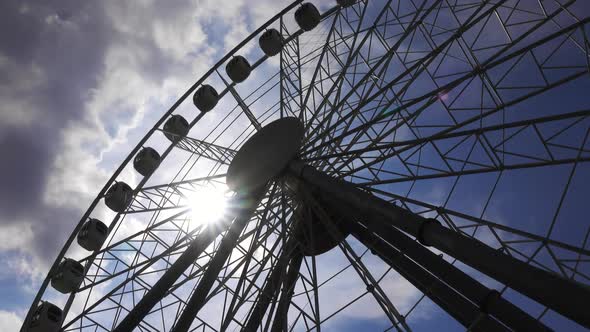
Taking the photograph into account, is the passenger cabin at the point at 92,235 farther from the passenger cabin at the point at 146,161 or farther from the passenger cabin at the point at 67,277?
the passenger cabin at the point at 146,161

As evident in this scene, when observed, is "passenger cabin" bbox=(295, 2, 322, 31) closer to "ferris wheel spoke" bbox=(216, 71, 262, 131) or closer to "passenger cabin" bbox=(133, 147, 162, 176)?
"ferris wheel spoke" bbox=(216, 71, 262, 131)

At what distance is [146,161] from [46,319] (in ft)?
23.0

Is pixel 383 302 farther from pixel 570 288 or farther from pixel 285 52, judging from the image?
pixel 285 52

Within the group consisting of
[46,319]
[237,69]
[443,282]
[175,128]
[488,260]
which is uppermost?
[237,69]

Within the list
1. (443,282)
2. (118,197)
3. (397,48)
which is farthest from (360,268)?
(118,197)

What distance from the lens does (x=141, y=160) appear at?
19.2 meters

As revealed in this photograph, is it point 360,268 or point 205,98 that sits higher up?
point 205,98

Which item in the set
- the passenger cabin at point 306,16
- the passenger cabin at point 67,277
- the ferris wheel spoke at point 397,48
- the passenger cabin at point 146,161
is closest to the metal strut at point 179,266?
the ferris wheel spoke at point 397,48

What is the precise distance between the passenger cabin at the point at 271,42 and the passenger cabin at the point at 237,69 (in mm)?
1090

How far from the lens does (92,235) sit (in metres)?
17.4

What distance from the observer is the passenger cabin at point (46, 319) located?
49.1 ft

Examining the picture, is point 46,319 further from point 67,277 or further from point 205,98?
point 205,98

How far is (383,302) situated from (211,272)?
4.59 metres

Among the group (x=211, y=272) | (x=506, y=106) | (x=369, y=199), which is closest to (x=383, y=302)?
(x=369, y=199)
